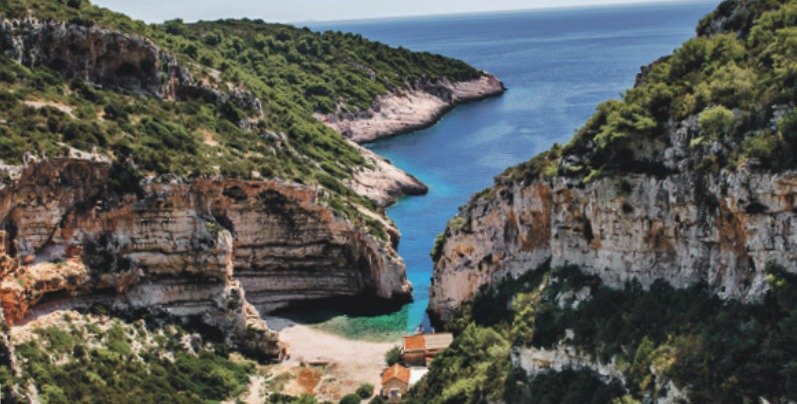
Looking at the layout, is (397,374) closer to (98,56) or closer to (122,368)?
(122,368)

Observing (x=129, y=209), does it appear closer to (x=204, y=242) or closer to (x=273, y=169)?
(x=204, y=242)

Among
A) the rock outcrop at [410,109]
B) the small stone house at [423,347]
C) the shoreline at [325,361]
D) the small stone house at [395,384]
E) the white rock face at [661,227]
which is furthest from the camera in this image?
the rock outcrop at [410,109]

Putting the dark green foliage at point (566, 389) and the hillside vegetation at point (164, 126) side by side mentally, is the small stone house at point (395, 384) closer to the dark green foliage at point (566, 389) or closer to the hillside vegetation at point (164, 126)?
the dark green foliage at point (566, 389)

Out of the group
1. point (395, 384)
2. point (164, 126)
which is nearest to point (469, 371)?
point (395, 384)

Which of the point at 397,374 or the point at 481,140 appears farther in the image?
the point at 481,140

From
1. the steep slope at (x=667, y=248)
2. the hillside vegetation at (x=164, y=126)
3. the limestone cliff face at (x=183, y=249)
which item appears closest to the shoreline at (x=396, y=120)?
the hillside vegetation at (x=164, y=126)

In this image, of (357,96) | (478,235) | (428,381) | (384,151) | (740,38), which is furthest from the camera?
(357,96)

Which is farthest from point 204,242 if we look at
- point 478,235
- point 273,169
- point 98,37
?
point 98,37
